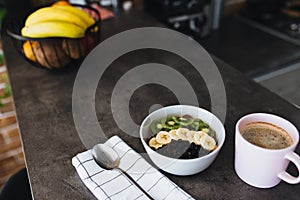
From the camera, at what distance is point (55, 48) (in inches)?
33.9

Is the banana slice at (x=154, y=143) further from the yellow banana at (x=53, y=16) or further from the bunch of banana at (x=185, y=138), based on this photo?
the yellow banana at (x=53, y=16)

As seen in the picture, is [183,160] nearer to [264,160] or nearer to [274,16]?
[264,160]

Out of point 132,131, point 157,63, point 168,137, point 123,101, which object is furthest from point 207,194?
point 157,63

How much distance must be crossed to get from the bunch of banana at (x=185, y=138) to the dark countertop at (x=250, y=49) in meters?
0.67

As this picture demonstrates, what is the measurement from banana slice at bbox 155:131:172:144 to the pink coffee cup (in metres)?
0.12

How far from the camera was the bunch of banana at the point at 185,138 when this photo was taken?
0.58m

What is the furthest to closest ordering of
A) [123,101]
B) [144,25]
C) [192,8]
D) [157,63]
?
[192,8], [144,25], [157,63], [123,101]

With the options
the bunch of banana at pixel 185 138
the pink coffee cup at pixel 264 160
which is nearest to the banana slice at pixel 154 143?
the bunch of banana at pixel 185 138

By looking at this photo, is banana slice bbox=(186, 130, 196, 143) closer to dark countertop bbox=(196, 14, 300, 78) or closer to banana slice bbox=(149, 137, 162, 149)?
banana slice bbox=(149, 137, 162, 149)

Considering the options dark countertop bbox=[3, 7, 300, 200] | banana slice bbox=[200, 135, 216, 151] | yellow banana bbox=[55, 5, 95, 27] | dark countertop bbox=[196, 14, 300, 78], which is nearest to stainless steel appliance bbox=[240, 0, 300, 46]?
dark countertop bbox=[196, 14, 300, 78]

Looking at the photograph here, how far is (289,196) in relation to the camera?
1.81 feet

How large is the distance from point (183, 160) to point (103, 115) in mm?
288

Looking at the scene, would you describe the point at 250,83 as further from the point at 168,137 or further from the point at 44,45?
the point at 44,45

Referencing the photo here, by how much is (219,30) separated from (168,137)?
1.06 meters
